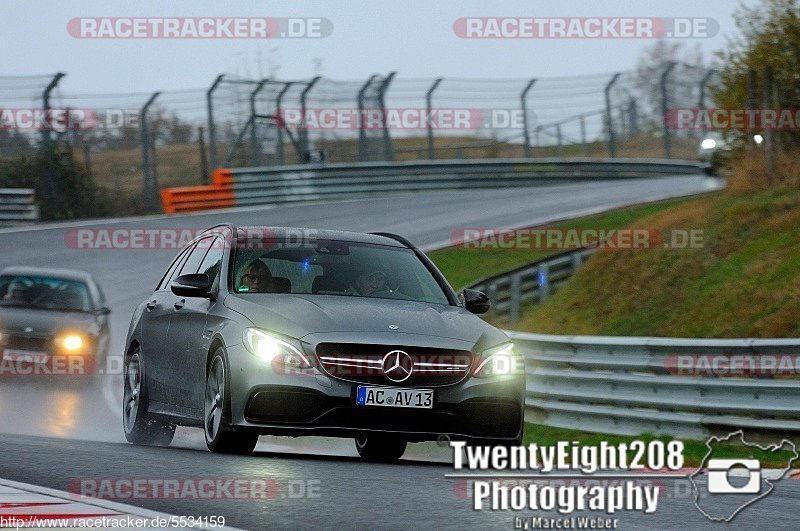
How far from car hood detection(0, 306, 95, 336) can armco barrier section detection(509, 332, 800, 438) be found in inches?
203

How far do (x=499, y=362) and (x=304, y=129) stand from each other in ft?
86.8

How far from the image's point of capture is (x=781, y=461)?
10.5 meters

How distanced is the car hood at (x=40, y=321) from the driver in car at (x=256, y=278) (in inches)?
267

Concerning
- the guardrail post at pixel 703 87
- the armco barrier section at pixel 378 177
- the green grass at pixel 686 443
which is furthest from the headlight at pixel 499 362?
the guardrail post at pixel 703 87

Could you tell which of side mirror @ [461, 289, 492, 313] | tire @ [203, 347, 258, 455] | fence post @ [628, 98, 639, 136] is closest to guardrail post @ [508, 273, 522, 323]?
side mirror @ [461, 289, 492, 313]

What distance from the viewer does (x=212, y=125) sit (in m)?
33.8

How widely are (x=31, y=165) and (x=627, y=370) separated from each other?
2378 centimetres

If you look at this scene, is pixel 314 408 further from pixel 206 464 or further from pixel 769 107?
pixel 769 107

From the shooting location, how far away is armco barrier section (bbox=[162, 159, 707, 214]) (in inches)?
1292

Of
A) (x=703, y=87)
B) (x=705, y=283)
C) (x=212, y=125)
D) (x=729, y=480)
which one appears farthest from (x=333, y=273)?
(x=703, y=87)

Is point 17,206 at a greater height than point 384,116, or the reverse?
point 384,116

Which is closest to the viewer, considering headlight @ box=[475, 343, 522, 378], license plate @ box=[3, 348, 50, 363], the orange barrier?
headlight @ box=[475, 343, 522, 378]

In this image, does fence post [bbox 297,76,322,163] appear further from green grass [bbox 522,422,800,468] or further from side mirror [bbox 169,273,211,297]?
side mirror [bbox 169,273,211,297]

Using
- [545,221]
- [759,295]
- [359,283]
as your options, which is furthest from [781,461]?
[545,221]
